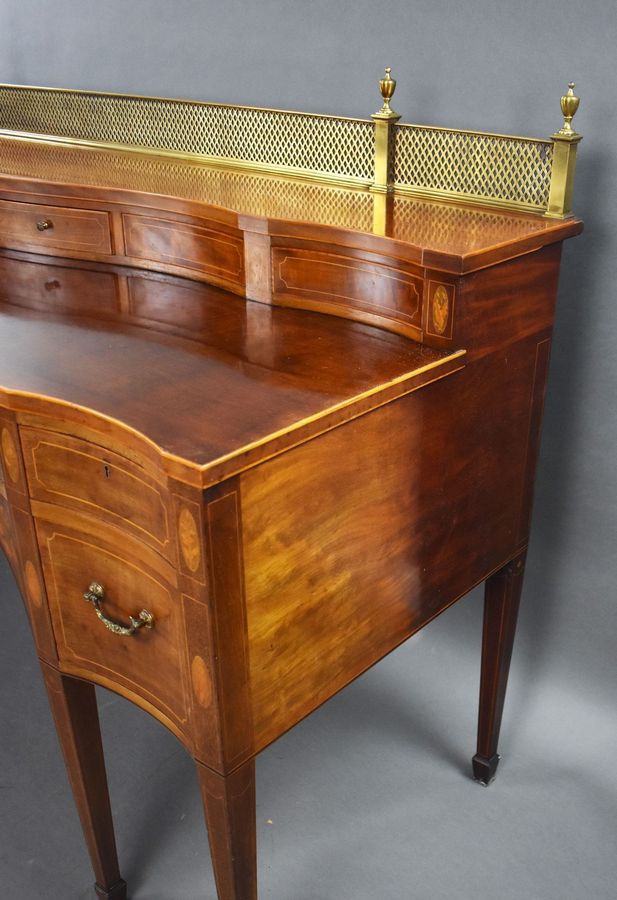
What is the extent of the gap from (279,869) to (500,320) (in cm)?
129

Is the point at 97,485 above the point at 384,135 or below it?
below

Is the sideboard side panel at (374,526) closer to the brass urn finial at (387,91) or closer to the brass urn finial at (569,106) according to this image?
the brass urn finial at (569,106)

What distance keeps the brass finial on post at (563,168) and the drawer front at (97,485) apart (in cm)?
96

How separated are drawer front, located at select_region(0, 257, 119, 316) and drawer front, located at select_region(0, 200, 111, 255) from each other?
0.05 m

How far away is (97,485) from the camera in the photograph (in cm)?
151

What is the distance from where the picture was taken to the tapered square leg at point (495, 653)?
7.17 feet

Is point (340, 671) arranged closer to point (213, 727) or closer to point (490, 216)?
point (213, 727)

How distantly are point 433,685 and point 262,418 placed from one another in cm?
151

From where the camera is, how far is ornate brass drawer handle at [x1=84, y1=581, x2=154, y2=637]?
152 cm

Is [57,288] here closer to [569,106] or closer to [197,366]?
[197,366]

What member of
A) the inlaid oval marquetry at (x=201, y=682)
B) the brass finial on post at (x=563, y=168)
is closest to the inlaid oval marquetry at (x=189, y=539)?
the inlaid oval marquetry at (x=201, y=682)

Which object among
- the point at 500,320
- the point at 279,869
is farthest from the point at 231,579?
the point at 279,869

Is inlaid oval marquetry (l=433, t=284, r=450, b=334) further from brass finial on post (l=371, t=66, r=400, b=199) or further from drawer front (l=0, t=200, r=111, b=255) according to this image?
drawer front (l=0, t=200, r=111, b=255)

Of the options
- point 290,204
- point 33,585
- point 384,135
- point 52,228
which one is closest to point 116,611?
point 33,585
